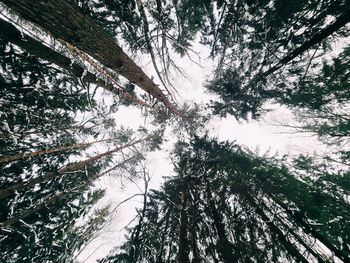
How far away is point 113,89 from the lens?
6234 mm

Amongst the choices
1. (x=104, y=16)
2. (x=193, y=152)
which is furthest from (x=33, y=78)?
(x=193, y=152)

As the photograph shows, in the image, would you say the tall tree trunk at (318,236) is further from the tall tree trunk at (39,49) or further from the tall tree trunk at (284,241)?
the tall tree trunk at (39,49)

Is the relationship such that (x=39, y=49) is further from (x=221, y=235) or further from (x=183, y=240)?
(x=221, y=235)

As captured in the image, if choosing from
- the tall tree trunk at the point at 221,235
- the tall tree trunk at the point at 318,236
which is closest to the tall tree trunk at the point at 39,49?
the tall tree trunk at the point at 221,235

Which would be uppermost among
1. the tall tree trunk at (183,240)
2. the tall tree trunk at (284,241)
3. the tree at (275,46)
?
the tree at (275,46)

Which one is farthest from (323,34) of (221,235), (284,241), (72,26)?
(221,235)

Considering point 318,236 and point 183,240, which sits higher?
point 318,236

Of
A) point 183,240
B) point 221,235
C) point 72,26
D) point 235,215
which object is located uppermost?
point 72,26

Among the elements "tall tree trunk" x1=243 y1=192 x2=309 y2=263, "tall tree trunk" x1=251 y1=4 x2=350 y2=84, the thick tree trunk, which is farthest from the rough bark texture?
"tall tree trunk" x1=251 y1=4 x2=350 y2=84

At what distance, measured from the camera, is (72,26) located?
3098mm

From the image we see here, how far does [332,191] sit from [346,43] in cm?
618

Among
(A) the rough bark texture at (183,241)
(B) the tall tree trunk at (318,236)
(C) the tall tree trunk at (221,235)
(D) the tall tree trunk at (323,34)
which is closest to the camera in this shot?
(D) the tall tree trunk at (323,34)

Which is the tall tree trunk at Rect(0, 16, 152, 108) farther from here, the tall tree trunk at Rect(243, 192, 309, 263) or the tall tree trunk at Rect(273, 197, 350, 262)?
the tall tree trunk at Rect(273, 197, 350, 262)

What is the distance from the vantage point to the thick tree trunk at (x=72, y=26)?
2.59 m
